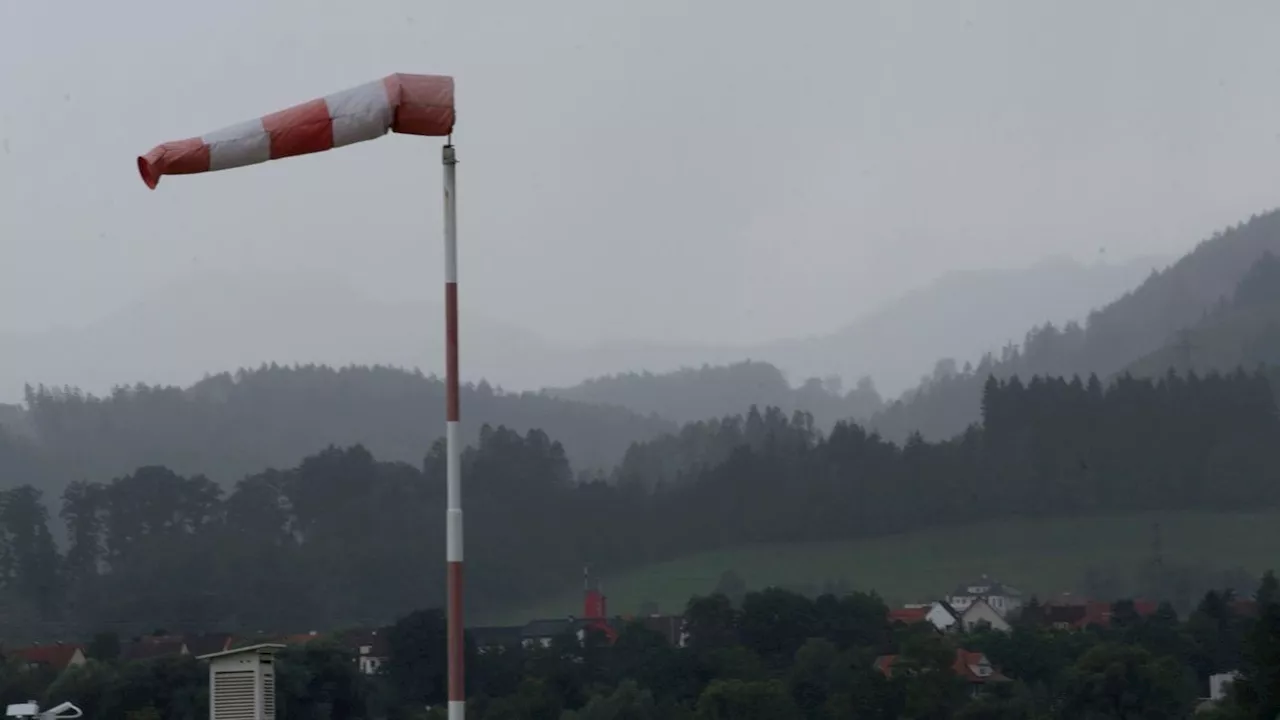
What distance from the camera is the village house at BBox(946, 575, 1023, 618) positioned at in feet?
340

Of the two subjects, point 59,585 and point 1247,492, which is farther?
point 1247,492

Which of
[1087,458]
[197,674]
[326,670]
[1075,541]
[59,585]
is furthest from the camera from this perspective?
[1087,458]

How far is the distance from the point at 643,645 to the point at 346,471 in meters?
27.8

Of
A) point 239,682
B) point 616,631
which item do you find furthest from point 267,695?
point 616,631

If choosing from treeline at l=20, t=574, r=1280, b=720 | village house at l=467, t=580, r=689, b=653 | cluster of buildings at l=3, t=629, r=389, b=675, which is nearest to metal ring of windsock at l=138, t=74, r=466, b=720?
treeline at l=20, t=574, r=1280, b=720

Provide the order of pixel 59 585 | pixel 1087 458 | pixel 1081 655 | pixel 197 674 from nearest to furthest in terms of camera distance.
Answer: pixel 197 674, pixel 1081 655, pixel 59 585, pixel 1087 458

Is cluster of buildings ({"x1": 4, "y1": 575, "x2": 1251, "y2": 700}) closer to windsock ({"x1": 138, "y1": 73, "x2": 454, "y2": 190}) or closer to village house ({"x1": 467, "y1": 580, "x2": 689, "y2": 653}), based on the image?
village house ({"x1": 467, "y1": 580, "x2": 689, "y2": 653})

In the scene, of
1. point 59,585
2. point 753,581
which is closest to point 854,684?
point 753,581

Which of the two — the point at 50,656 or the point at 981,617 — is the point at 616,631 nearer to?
the point at 981,617

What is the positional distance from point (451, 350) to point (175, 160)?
8.74 ft

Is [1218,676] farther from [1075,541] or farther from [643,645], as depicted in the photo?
[1075,541]

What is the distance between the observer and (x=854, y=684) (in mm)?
71938

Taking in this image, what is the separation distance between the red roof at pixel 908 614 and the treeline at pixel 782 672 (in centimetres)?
235

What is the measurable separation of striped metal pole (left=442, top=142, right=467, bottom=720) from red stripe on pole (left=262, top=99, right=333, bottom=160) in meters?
1.00
